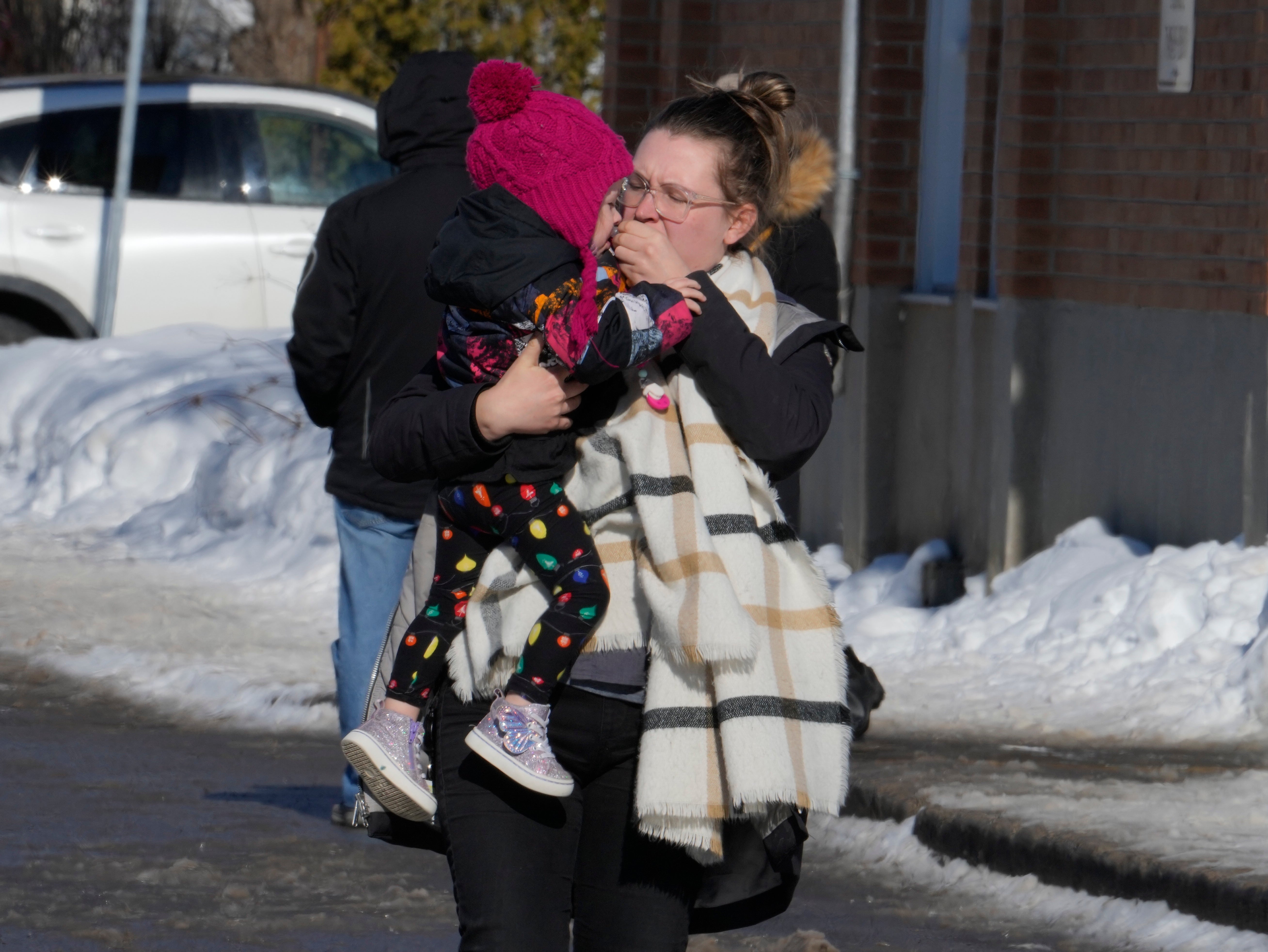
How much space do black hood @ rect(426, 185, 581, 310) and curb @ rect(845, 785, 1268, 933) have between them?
8.67ft

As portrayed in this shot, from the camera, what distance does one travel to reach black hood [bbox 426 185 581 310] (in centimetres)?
307

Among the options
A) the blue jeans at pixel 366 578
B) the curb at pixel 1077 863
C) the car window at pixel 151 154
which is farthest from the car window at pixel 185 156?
the curb at pixel 1077 863

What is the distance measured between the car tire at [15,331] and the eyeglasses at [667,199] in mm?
10264

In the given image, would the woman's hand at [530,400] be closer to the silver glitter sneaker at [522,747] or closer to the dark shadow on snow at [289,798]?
the silver glitter sneaker at [522,747]

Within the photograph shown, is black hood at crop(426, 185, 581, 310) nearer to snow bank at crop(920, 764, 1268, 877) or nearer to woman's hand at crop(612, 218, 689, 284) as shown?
woman's hand at crop(612, 218, 689, 284)

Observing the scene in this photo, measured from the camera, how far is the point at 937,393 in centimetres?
901

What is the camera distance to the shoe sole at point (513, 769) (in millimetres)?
2984

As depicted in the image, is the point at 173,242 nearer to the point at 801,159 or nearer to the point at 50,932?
the point at 50,932

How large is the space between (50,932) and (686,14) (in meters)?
6.79

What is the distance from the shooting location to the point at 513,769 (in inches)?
117

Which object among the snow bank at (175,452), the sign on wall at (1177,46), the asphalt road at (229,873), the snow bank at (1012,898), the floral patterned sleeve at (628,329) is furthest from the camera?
the snow bank at (175,452)

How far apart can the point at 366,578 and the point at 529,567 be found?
8.67 feet

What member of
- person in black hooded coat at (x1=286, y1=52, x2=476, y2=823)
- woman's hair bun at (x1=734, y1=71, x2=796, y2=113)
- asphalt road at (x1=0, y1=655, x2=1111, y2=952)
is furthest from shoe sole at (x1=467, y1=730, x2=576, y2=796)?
person in black hooded coat at (x1=286, y1=52, x2=476, y2=823)

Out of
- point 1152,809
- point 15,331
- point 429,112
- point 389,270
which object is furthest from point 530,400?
point 15,331
